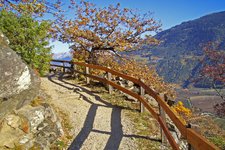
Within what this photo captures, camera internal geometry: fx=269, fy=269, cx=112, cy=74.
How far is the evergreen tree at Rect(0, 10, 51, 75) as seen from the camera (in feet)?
37.7

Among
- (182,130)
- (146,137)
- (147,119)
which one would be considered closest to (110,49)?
(147,119)

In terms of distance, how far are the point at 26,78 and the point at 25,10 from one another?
5650 millimetres

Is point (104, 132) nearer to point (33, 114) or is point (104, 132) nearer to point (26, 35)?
point (33, 114)

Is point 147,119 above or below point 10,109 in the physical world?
below

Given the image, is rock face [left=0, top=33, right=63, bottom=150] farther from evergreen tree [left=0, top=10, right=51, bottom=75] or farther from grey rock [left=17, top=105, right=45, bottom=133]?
evergreen tree [left=0, top=10, right=51, bottom=75]

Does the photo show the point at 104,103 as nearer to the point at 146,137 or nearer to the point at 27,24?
the point at 146,137

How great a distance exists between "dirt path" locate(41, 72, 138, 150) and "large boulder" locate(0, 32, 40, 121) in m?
2.08

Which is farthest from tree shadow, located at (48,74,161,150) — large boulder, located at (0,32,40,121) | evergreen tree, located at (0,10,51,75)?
evergreen tree, located at (0,10,51,75)

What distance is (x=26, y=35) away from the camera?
471 inches

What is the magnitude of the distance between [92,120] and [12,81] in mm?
3884

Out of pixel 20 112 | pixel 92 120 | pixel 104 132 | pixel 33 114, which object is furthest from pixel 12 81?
pixel 92 120

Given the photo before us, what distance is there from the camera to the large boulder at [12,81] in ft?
22.1

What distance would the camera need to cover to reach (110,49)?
918 inches

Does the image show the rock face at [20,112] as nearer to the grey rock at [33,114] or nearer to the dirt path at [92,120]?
the grey rock at [33,114]
